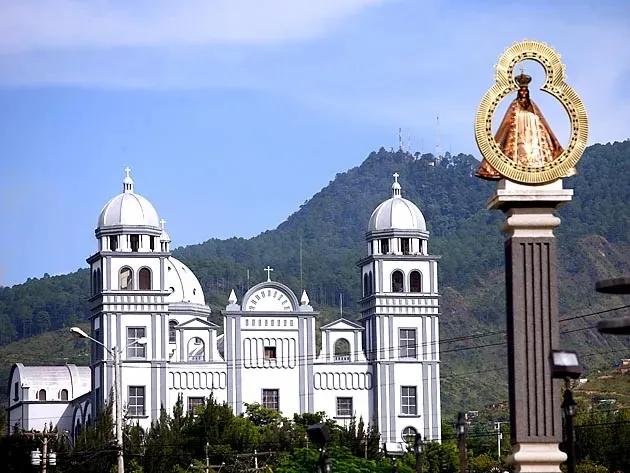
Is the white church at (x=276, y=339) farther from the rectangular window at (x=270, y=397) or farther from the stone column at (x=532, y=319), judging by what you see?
the stone column at (x=532, y=319)

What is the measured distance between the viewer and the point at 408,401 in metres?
91.9

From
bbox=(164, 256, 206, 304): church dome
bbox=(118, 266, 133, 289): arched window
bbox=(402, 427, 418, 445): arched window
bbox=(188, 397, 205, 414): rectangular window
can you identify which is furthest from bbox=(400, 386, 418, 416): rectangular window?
bbox=(118, 266, 133, 289): arched window

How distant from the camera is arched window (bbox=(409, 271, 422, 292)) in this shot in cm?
9288

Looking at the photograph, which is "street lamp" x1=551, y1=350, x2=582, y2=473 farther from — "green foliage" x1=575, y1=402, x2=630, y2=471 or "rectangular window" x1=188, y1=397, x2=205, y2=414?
"rectangular window" x1=188, y1=397, x2=205, y2=414

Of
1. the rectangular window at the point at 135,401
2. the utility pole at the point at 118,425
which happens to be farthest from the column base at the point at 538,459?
the rectangular window at the point at 135,401

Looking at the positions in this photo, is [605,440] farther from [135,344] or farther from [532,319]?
[532,319]

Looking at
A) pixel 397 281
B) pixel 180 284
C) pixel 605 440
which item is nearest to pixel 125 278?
pixel 180 284

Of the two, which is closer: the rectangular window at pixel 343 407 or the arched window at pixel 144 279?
the arched window at pixel 144 279

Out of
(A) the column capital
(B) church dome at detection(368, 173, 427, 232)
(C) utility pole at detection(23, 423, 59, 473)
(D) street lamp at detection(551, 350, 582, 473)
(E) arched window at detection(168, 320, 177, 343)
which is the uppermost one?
(B) church dome at detection(368, 173, 427, 232)

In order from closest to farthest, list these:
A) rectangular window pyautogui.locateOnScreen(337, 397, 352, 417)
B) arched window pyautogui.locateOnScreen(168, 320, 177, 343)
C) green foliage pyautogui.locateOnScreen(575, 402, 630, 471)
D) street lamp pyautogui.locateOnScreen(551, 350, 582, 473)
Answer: street lamp pyautogui.locateOnScreen(551, 350, 582, 473) → green foliage pyautogui.locateOnScreen(575, 402, 630, 471) → rectangular window pyautogui.locateOnScreen(337, 397, 352, 417) → arched window pyautogui.locateOnScreen(168, 320, 177, 343)

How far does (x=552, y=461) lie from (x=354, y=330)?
212 feet

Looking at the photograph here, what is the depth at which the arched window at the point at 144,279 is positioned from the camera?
90.2 metres

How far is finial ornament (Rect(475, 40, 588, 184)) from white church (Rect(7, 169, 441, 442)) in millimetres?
60460

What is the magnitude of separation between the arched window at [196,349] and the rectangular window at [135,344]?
13.7ft
